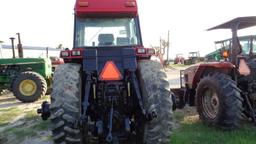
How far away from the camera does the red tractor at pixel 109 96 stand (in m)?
5.55

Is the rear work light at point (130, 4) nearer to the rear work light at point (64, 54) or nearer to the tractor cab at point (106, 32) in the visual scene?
the tractor cab at point (106, 32)

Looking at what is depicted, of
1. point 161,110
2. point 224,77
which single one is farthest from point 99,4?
point 224,77

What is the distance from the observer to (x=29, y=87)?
51.5 feet

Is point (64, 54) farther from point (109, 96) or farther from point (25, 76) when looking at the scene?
point (25, 76)

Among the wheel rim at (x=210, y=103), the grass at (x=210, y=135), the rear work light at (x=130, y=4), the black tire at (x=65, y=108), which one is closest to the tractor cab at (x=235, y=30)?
the wheel rim at (x=210, y=103)

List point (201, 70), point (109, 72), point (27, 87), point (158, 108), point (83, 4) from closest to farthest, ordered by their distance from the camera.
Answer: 1. point (158, 108)
2. point (109, 72)
3. point (83, 4)
4. point (201, 70)
5. point (27, 87)

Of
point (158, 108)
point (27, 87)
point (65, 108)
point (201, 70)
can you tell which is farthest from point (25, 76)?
point (158, 108)

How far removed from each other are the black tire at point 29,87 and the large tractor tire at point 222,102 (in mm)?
8603

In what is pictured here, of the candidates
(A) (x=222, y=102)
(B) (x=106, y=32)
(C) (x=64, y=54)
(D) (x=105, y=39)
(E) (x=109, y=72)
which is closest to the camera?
(E) (x=109, y=72)

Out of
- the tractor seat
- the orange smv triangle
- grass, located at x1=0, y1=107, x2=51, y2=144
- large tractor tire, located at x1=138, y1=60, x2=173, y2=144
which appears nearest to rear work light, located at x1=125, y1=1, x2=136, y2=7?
the tractor seat

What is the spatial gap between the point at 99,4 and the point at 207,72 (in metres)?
3.23

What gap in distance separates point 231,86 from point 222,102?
35cm

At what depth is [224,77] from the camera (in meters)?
7.82

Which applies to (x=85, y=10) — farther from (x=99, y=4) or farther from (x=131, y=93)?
(x=131, y=93)
